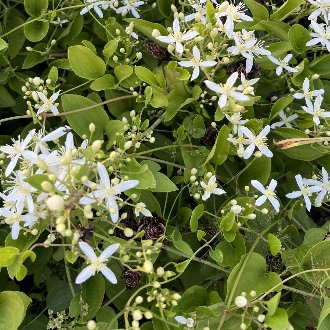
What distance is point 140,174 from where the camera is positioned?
4.05 feet

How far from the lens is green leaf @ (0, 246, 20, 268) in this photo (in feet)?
3.86

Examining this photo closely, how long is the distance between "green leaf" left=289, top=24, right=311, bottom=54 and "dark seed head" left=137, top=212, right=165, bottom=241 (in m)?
0.61

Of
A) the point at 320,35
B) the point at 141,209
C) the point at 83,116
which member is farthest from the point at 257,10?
the point at 141,209

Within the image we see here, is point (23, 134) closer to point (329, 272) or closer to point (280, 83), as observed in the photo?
point (280, 83)

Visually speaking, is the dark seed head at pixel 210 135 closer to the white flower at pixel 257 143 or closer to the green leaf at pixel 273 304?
the white flower at pixel 257 143

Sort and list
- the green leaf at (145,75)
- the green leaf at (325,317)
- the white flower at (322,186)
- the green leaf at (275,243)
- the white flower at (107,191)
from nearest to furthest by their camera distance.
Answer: the white flower at (107,191)
the green leaf at (325,317)
the green leaf at (275,243)
the green leaf at (145,75)
the white flower at (322,186)

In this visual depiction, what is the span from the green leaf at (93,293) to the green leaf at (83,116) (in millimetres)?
360

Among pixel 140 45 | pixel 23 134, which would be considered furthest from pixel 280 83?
pixel 23 134

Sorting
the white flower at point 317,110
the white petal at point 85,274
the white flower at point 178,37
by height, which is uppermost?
the white flower at point 178,37

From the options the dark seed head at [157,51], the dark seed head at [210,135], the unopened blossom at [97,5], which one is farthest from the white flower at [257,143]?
the unopened blossom at [97,5]

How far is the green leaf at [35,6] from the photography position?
1536mm

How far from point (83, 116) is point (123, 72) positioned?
16 cm

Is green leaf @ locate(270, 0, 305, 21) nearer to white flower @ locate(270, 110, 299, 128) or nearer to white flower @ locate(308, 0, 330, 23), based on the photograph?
white flower @ locate(308, 0, 330, 23)

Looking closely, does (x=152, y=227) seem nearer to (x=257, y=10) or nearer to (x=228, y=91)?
(x=228, y=91)
